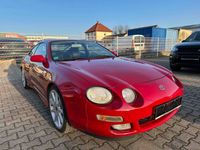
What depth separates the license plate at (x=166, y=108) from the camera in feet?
6.16

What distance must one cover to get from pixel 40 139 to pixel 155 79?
1.70 metres

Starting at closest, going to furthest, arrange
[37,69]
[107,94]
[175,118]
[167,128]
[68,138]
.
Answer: [107,94], [68,138], [167,128], [175,118], [37,69]

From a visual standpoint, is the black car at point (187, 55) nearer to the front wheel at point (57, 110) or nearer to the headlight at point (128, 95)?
the headlight at point (128, 95)

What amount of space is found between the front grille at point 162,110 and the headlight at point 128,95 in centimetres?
24

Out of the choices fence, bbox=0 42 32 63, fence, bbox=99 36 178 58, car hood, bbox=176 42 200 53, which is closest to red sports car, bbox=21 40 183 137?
car hood, bbox=176 42 200 53

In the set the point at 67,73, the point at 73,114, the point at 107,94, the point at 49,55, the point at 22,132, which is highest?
the point at 49,55

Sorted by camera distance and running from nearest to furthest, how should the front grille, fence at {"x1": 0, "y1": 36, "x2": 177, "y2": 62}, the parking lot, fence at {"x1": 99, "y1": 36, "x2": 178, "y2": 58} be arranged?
the front grille
the parking lot
fence at {"x1": 0, "y1": 36, "x2": 177, "y2": 62}
fence at {"x1": 99, "y1": 36, "x2": 178, "y2": 58}

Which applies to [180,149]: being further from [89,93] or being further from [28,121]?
[28,121]

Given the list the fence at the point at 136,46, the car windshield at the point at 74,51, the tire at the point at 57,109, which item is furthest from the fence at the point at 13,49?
the tire at the point at 57,109

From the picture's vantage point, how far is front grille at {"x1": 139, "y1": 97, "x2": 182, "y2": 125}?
71.9 inches

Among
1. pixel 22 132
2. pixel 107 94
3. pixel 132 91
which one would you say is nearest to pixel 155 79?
pixel 132 91

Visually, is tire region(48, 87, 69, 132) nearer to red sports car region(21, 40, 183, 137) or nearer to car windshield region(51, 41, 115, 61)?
red sports car region(21, 40, 183, 137)

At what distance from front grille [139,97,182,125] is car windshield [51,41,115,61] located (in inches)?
60.7

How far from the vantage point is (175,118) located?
2688 mm
